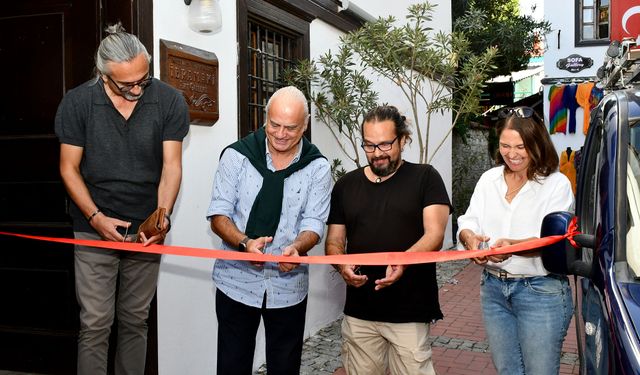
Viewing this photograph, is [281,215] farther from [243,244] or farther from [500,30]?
[500,30]

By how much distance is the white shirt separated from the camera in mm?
3262

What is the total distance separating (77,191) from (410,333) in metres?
1.79

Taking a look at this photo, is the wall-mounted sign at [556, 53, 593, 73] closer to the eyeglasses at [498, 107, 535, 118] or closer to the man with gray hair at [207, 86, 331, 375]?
the eyeglasses at [498, 107, 535, 118]

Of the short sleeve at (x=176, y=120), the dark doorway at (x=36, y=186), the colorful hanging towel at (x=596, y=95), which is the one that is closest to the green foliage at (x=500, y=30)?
the colorful hanging towel at (x=596, y=95)

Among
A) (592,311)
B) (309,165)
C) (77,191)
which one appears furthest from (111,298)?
(592,311)

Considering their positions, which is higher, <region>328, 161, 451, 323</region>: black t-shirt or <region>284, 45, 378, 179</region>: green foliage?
<region>284, 45, 378, 179</region>: green foliage

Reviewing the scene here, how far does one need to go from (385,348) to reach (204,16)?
2.56 meters

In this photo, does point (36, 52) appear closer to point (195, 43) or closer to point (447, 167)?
point (195, 43)

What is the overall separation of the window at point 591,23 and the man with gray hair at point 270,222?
18.7 metres

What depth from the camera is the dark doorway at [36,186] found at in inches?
173

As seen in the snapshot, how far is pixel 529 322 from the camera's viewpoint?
3217mm

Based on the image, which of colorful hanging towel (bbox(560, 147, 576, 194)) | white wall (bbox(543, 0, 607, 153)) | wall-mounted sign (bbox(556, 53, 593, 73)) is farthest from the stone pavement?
white wall (bbox(543, 0, 607, 153))

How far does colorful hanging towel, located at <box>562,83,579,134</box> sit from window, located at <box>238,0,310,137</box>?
14551 mm

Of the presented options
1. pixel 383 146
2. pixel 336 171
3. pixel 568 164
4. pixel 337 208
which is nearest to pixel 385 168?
pixel 383 146
